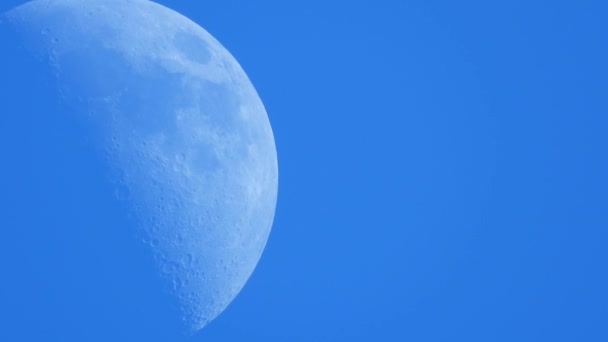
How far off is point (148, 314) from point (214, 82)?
1.45 metres

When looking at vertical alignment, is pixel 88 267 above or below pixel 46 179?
below

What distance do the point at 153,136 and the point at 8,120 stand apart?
739 mm

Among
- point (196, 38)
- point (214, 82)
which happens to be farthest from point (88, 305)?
point (196, 38)

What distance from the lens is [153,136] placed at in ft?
14.3

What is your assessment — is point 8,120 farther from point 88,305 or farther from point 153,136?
point 88,305

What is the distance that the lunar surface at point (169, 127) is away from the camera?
14.2ft

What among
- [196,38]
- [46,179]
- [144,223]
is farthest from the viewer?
[196,38]

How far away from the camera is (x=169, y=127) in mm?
4430

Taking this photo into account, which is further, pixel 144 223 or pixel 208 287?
pixel 208 287

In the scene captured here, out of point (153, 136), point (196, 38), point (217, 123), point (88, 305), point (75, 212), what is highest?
point (196, 38)

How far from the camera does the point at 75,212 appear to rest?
415cm

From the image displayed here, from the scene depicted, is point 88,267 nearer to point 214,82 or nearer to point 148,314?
point 148,314

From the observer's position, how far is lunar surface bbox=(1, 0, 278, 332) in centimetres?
432

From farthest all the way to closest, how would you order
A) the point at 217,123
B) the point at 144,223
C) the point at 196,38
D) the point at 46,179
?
the point at 196,38 → the point at 217,123 → the point at 144,223 → the point at 46,179
